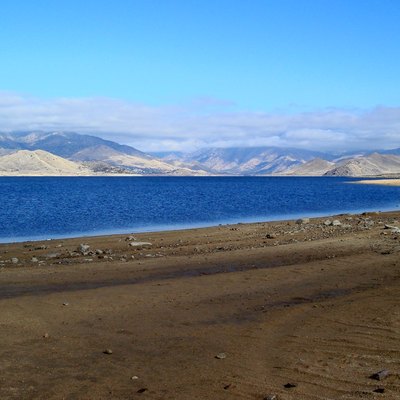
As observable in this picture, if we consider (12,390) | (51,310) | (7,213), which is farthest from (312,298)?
(7,213)

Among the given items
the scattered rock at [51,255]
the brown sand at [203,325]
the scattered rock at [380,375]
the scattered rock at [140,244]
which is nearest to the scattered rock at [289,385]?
the brown sand at [203,325]

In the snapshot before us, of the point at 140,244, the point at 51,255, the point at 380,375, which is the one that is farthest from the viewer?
the point at 140,244

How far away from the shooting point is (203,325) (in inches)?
491

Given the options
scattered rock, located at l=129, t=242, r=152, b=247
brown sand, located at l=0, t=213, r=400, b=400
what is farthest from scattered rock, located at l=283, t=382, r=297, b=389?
scattered rock, located at l=129, t=242, r=152, b=247

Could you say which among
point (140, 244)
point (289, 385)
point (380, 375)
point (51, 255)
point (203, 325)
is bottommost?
point (51, 255)

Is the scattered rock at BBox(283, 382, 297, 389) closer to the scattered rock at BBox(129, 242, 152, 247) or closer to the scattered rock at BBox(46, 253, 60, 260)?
the scattered rock at BBox(46, 253, 60, 260)

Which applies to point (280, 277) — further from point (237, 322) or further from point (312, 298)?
point (237, 322)

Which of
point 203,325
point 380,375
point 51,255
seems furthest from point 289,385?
point 51,255

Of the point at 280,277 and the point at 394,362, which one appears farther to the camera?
the point at 280,277

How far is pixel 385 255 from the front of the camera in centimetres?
2158

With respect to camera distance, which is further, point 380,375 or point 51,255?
point 51,255

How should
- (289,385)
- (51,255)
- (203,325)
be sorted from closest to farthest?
(289,385) → (203,325) → (51,255)

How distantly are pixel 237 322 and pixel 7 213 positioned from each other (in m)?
45.9

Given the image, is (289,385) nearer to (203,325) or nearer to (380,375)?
(380,375)
